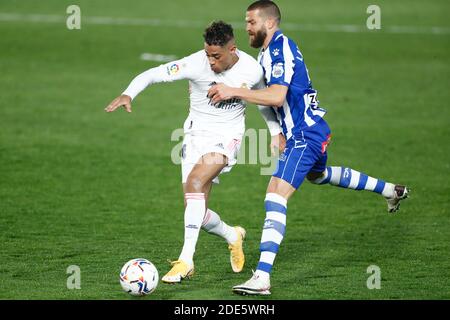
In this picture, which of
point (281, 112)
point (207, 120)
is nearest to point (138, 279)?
point (207, 120)

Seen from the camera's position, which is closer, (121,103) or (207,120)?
(121,103)

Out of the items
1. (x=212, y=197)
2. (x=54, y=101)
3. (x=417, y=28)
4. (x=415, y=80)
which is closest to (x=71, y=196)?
(x=212, y=197)

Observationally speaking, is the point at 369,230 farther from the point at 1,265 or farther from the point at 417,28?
the point at 417,28

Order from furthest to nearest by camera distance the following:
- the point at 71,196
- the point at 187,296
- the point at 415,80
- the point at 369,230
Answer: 1. the point at 415,80
2. the point at 71,196
3. the point at 369,230
4. the point at 187,296

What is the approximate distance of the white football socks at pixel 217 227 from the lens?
10203 millimetres

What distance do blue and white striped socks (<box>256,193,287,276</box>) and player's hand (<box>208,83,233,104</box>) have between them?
3.45 ft

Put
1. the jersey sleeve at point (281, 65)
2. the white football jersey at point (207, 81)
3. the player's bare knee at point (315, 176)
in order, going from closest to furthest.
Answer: the jersey sleeve at point (281, 65)
the white football jersey at point (207, 81)
the player's bare knee at point (315, 176)

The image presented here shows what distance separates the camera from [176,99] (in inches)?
839

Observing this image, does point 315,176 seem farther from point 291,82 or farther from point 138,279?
point 138,279

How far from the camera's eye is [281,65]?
9469 mm

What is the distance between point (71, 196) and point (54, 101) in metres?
6.92

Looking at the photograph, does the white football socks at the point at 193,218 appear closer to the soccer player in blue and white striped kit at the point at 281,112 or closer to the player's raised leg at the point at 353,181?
the soccer player in blue and white striped kit at the point at 281,112

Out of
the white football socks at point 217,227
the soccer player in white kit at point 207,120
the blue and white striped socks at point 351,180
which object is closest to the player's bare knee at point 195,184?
the soccer player in white kit at point 207,120

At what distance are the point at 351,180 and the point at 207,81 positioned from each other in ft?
6.81
